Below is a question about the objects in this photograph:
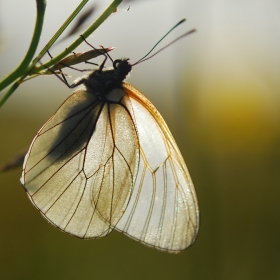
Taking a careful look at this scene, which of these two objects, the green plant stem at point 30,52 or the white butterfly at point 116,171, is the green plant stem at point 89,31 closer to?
the green plant stem at point 30,52

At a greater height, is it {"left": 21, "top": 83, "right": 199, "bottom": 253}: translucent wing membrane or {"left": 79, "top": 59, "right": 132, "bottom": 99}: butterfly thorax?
{"left": 79, "top": 59, "right": 132, "bottom": 99}: butterfly thorax

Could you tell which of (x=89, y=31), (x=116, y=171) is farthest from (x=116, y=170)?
(x=89, y=31)

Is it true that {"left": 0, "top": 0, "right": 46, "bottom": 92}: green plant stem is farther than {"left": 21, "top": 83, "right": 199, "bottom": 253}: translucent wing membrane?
No

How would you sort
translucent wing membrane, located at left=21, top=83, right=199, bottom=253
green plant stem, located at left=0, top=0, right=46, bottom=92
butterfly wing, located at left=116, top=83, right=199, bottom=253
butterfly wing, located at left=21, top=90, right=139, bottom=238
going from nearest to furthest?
green plant stem, located at left=0, top=0, right=46, bottom=92 → butterfly wing, located at left=21, top=90, right=139, bottom=238 → translucent wing membrane, located at left=21, top=83, right=199, bottom=253 → butterfly wing, located at left=116, top=83, right=199, bottom=253

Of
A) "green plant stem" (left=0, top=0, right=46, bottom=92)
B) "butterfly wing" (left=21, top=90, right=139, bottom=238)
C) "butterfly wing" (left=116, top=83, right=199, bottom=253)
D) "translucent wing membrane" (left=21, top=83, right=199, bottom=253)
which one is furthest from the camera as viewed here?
"butterfly wing" (left=116, top=83, right=199, bottom=253)

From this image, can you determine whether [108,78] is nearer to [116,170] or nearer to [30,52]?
[116,170]

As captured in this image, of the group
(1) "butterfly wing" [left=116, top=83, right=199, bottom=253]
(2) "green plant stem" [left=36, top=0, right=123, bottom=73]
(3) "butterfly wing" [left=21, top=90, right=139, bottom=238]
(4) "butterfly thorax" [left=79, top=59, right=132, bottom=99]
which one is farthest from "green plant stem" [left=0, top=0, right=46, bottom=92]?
(1) "butterfly wing" [left=116, top=83, right=199, bottom=253]

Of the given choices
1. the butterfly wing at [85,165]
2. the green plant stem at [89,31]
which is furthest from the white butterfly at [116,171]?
the green plant stem at [89,31]

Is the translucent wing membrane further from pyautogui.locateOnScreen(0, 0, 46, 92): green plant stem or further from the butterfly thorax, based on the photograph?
pyautogui.locateOnScreen(0, 0, 46, 92): green plant stem
